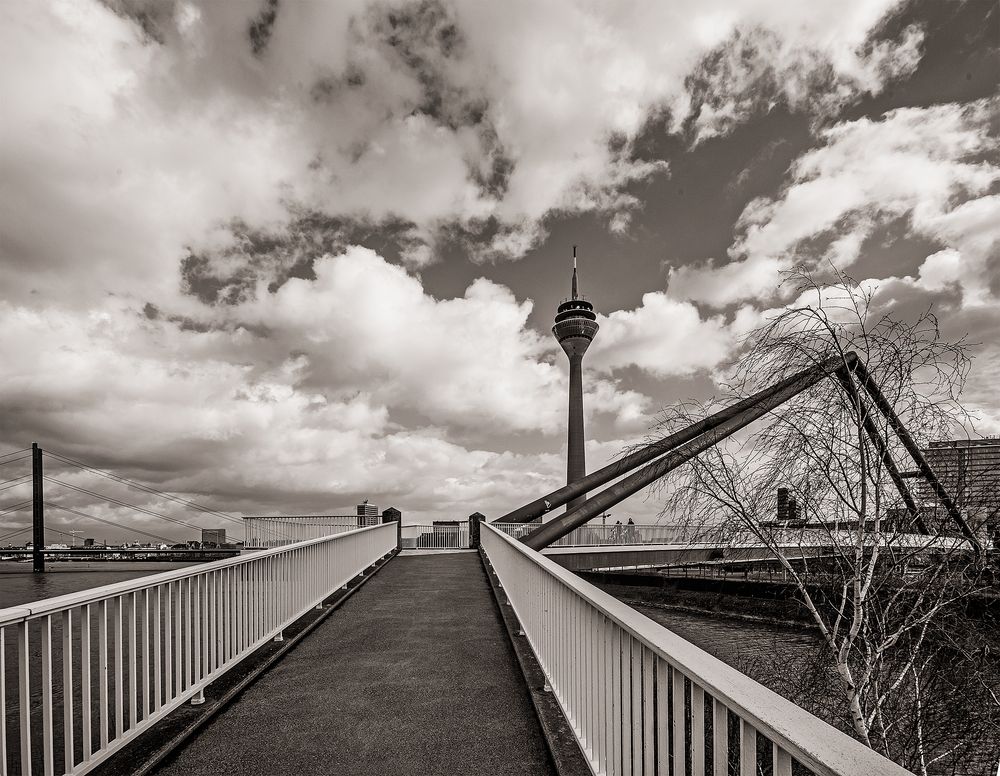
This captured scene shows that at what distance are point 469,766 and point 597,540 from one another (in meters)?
29.2

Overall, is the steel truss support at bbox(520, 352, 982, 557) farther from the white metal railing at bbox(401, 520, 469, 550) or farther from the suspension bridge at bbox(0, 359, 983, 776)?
the white metal railing at bbox(401, 520, 469, 550)

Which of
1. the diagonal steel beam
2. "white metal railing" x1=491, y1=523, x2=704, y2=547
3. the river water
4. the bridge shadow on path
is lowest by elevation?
"white metal railing" x1=491, y1=523, x2=704, y2=547

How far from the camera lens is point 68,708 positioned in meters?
3.16

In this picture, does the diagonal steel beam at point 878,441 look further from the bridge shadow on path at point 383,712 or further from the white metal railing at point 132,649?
the white metal railing at point 132,649

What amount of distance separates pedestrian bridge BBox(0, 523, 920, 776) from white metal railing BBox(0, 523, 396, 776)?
0.02 meters

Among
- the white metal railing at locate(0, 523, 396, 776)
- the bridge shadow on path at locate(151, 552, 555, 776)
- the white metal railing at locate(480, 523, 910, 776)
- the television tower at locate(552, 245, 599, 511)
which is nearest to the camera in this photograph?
the white metal railing at locate(480, 523, 910, 776)

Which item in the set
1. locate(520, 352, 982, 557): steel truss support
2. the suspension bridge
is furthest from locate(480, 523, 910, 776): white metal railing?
locate(520, 352, 982, 557): steel truss support

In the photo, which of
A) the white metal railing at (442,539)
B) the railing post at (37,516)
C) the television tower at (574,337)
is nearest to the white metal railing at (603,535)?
the white metal railing at (442,539)

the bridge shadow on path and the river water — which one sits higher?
the bridge shadow on path

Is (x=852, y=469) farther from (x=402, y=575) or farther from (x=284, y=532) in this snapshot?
(x=284, y=532)

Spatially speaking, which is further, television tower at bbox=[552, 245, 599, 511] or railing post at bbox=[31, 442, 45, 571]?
television tower at bbox=[552, 245, 599, 511]

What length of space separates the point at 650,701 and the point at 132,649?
2821 millimetres

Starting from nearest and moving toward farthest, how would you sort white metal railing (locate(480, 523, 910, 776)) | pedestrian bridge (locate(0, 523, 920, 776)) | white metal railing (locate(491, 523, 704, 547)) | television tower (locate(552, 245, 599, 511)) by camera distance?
white metal railing (locate(480, 523, 910, 776)), pedestrian bridge (locate(0, 523, 920, 776)), white metal railing (locate(491, 523, 704, 547)), television tower (locate(552, 245, 599, 511))

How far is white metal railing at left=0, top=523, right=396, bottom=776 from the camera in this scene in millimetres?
2975
